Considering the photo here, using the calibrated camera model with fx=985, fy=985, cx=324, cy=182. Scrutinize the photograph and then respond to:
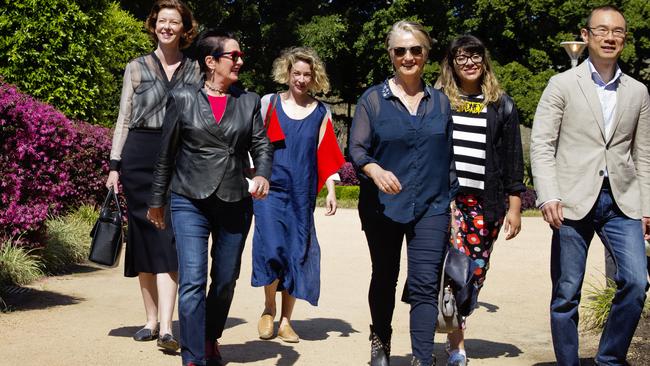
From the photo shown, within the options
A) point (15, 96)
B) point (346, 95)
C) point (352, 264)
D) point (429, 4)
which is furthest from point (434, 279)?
point (346, 95)

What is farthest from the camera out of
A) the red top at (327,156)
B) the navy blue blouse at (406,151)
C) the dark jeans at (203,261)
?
the red top at (327,156)

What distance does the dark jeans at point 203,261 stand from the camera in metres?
5.05

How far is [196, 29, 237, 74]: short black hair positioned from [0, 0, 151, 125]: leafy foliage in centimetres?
740

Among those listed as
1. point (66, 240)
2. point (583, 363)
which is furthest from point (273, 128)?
point (66, 240)

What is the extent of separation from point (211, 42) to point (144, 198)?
1.33 meters

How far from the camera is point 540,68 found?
105ft

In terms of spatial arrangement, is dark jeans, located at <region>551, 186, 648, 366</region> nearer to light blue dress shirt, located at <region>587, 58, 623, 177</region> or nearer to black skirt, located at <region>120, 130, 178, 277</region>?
light blue dress shirt, located at <region>587, 58, 623, 177</region>

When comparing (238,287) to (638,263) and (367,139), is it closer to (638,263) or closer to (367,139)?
(367,139)

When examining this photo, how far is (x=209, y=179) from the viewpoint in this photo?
17.1 feet

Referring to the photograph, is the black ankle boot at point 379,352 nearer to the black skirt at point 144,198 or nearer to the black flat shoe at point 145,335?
the black skirt at point 144,198

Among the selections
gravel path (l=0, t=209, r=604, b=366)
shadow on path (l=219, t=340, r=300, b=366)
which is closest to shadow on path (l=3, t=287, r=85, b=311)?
gravel path (l=0, t=209, r=604, b=366)

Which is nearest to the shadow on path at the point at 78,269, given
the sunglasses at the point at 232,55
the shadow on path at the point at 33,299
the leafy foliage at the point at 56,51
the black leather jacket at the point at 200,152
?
the shadow on path at the point at 33,299

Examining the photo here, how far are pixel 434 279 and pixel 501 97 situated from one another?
4.27ft

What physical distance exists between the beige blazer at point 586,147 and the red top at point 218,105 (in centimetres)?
167
